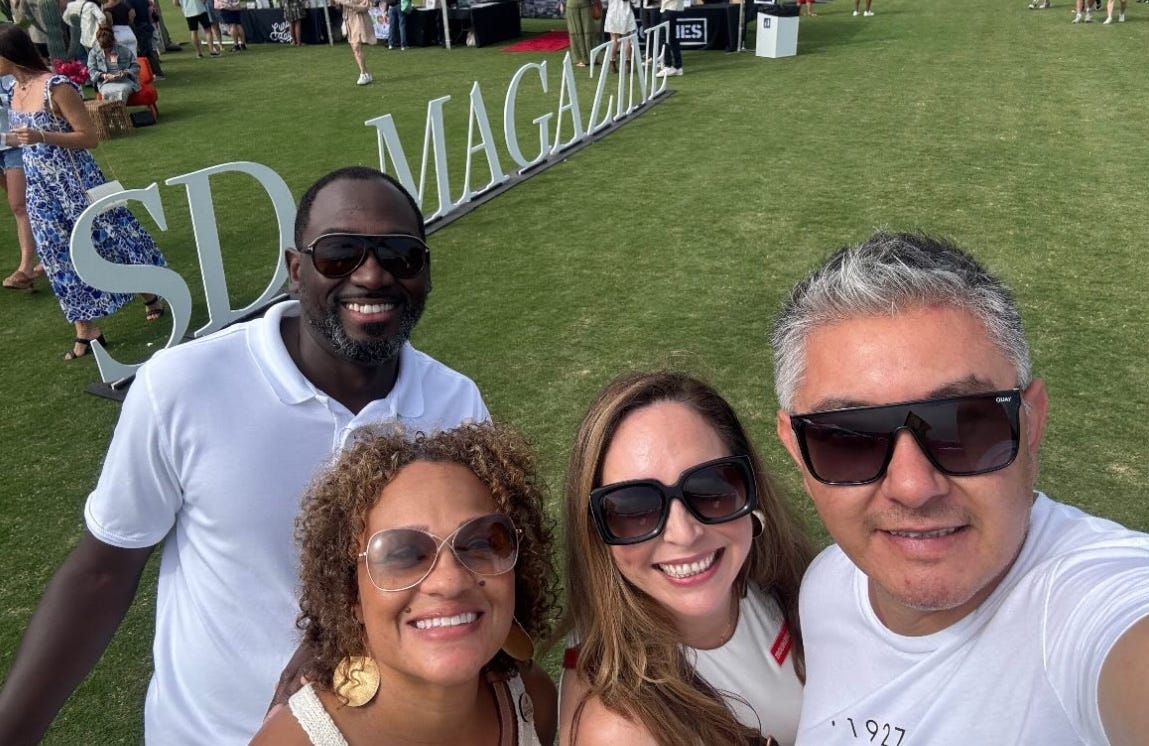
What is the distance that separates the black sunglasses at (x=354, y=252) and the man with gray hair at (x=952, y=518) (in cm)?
127

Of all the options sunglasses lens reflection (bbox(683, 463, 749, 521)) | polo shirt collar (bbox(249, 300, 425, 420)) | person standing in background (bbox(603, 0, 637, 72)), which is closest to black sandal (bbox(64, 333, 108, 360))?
polo shirt collar (bbox(249, 300, 425, 420))

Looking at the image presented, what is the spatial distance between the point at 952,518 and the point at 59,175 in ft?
21.0

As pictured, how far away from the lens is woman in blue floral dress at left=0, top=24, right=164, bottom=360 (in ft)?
18.8

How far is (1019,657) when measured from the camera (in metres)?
1.35

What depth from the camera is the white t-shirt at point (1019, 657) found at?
128 centimetres

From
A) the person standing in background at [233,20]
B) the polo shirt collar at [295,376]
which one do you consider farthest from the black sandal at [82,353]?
the person standing in background at [233,20]

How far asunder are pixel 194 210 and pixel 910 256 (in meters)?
5.14

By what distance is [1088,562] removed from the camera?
135 cm

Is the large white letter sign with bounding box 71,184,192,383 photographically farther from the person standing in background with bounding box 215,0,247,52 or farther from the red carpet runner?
the person standing in background with bounding box 215,0,247,52

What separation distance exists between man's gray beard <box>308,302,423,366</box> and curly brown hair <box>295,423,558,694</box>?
0.39 metres

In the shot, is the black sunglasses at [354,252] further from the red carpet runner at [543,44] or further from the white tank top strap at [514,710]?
the red carpet runner at [543,44]

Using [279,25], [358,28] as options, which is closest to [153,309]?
[358,28]

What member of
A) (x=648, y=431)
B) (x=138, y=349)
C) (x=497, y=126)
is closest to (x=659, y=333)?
(x=138, y=349)

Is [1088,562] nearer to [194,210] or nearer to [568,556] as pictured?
[568,556]
